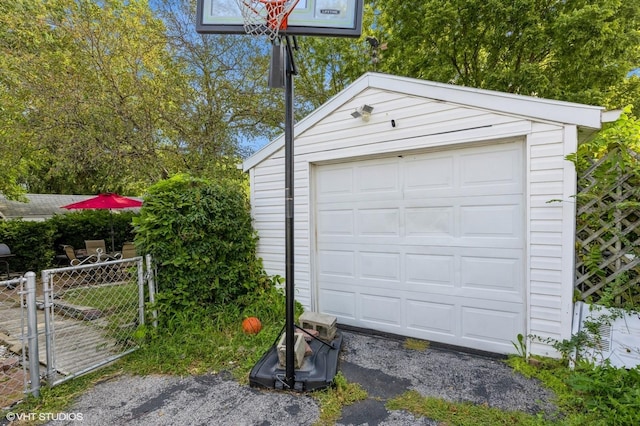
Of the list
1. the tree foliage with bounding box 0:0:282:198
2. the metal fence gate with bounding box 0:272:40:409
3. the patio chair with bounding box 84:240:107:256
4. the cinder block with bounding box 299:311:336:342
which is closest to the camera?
the metal fence gate with bounding box 0:272:40:409

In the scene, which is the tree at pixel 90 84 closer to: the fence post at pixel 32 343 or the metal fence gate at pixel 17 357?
the metal fence gate at pixel 17 357

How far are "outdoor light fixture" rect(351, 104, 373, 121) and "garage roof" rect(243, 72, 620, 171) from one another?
0.26 metres

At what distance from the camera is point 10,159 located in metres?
7.10

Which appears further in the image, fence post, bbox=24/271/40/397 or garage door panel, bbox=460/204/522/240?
garage door panel, bbox=460/204/522/240

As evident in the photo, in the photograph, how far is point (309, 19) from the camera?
8.45 ft

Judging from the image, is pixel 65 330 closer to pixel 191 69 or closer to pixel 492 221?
pixel 492 221

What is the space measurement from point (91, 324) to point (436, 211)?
439cm

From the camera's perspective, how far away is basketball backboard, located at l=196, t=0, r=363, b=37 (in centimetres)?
256

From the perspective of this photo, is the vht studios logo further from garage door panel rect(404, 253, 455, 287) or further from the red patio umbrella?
the red patio umbrella

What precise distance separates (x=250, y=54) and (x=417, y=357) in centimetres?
765

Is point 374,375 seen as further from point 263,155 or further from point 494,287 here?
point 263,155

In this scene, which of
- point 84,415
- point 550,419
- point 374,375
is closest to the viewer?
point 550,419

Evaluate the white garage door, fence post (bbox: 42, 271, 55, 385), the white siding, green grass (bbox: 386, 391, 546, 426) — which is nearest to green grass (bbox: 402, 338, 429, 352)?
the white garage door

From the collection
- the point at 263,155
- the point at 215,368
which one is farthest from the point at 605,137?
the point at 215,368
